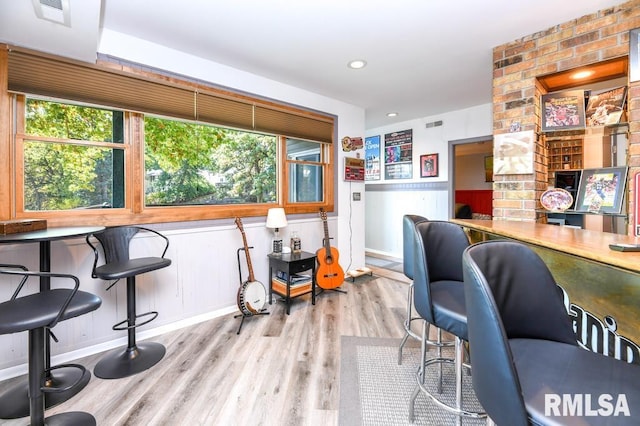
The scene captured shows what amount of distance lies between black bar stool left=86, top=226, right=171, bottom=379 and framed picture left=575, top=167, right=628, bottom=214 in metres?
3.13

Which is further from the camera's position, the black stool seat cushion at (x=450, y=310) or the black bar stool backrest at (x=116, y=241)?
the black bar stool backrest at (x=116, y=241)

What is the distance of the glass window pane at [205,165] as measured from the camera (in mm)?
2670

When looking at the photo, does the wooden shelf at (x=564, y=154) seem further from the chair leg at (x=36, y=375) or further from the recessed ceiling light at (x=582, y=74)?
the chair leg at (x=36, y=375)

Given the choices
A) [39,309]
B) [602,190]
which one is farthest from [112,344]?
[602,190]

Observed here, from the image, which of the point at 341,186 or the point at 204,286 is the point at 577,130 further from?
the point at 204,286

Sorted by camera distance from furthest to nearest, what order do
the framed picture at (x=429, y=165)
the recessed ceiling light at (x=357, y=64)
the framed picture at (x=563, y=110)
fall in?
1. the framed picture at (x=429, y=165)
2. the recessed ceiling light at (x=357, y=64)
3. the framed picture at (x=563, y=110)

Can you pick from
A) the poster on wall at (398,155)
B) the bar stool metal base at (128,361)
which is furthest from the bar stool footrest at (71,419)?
the poster on wall at (398,155)

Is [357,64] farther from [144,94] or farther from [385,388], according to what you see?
[385,388]

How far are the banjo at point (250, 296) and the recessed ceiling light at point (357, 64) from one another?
199 centimetres

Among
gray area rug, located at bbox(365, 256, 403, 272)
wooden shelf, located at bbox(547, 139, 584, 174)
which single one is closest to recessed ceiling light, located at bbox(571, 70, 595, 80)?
wooden shelf, located at bbox(547, 139, 584, 174)

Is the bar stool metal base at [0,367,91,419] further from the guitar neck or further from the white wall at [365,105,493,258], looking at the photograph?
the white wall at [365,105,493,258]

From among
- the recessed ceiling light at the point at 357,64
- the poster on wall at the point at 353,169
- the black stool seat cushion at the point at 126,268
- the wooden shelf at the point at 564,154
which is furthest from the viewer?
the poster on wall at the point at 353,169

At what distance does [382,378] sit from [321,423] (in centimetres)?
55

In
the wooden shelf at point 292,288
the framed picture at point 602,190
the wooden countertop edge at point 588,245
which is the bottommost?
the wooden shelf at point 292,288
